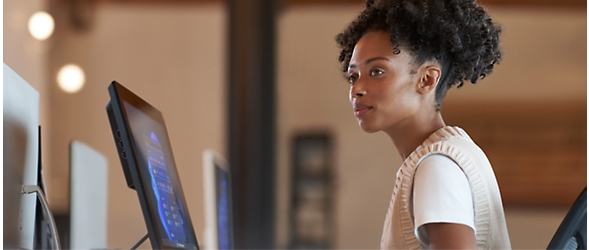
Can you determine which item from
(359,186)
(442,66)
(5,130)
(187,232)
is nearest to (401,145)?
(442,66)

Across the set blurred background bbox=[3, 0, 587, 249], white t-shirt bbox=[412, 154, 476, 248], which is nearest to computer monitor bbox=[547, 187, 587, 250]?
white t-shirt bbox=[412, 154, 476, 248]

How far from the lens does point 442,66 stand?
3.60ft

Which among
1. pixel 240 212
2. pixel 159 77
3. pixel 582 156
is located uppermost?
pixel 159 77

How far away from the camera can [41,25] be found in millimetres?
4613

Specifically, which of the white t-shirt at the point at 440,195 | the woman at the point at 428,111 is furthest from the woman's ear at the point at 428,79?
the white t-shirt at the point at 440,195

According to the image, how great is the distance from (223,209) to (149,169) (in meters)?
1.13

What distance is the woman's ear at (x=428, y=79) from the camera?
3.50 feet

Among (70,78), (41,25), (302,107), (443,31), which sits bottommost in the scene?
(443,31)

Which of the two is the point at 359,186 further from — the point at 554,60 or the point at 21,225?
the point at 21,225

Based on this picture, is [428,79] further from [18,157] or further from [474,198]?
[18,157]

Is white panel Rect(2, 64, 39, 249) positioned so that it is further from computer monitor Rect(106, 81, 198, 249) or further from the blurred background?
the blurred background

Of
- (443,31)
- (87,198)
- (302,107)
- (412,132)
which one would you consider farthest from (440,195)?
(302,107)

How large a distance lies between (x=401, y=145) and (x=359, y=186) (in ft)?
10.9

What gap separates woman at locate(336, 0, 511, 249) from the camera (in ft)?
2.97
